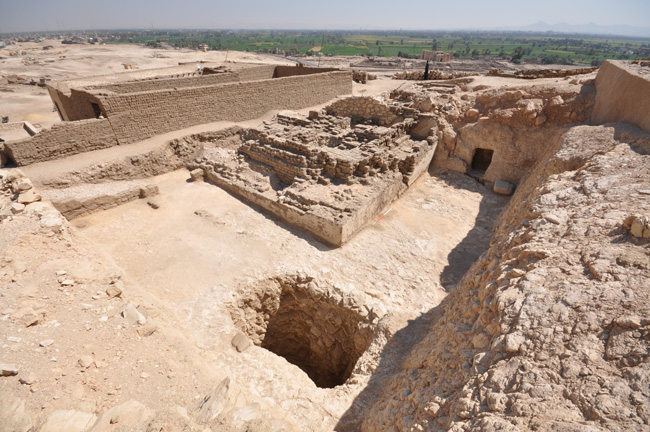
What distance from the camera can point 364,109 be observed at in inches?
553

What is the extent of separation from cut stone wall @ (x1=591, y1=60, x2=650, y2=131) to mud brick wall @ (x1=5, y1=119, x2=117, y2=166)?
51.3 feet

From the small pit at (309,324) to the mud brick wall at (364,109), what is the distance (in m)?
9.17

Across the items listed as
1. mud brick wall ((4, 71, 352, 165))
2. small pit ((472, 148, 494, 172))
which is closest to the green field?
mud brick wall ((4, 71, 352, 165))

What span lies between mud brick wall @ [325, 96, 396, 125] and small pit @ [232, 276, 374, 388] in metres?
9.17

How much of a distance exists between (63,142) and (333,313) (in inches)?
406

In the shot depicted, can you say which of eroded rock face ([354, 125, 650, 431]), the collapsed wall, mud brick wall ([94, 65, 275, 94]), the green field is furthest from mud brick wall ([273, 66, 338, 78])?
the green field

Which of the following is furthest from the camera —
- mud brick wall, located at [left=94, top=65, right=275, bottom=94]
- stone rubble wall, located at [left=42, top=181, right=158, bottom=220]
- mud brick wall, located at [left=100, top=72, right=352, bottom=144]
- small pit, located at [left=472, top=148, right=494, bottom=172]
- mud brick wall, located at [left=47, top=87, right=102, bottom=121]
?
small pit, located at [left=472, top=148, right=494, bottom=172]

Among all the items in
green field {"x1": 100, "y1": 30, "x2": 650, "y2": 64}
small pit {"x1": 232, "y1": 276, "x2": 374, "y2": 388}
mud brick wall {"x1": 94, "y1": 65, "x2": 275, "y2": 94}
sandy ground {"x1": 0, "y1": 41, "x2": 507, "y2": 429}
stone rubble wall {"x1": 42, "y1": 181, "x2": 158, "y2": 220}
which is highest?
mud brick wall {"x1": 94, "y1": 65, "x2": 275, "y2": 94}

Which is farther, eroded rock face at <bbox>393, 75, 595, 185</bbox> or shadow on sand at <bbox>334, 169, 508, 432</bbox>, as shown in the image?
eroded rock face at <bbox>393, 75, 595, 185</bbox>

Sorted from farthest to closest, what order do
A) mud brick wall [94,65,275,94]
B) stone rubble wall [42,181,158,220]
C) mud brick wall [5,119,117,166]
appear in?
mud brick wall [94,65,275,94] → mud brick wall [5,119,117,166] → stone rubble wall [42,181,158,220]

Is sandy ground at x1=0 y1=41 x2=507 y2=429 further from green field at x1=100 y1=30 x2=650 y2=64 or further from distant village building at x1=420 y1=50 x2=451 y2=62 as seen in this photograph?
distant village building at x1=420 y1=50 x2=451 y2=62

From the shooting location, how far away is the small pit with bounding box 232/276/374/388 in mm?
6723

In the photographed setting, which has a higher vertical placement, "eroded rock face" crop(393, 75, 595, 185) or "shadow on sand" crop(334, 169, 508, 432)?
"eroded rock face" crop(393, 75, 595, 185)

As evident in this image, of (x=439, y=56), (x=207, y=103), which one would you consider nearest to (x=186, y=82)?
(x=207, y=103)
